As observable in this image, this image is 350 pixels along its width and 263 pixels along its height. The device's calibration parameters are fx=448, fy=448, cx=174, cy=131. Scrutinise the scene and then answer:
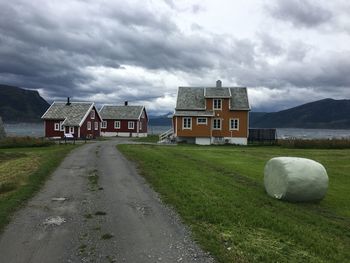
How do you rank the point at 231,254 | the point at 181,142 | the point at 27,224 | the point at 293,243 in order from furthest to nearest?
1. the point at 181,142
2. the point at 27,224
3. the point at 293,243
4. the point at 231,254

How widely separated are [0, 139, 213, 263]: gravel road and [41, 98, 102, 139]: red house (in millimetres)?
50068

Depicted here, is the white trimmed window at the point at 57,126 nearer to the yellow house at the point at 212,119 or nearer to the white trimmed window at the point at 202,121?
the yellow house at the point at 212,119

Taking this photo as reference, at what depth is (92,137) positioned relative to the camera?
6906 centimetres

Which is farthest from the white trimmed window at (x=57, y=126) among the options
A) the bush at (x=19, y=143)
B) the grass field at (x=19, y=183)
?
the grass field at (x=19, y=183)

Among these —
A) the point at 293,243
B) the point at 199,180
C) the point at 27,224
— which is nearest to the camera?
the point at 293,243

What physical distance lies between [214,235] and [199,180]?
8420mm

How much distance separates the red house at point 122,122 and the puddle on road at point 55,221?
6835cm

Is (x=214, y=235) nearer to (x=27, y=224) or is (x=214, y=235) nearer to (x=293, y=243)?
(x=293, y=243)

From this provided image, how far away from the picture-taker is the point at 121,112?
81625 mm

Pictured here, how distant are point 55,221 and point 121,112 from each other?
70.8m

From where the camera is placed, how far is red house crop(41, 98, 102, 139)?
6606 centimetres

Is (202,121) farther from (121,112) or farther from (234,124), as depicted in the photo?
(121,112)

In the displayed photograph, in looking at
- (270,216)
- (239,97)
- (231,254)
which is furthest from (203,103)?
(231,254)

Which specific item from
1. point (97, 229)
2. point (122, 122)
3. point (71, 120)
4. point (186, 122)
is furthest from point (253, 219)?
point (122, 122)
